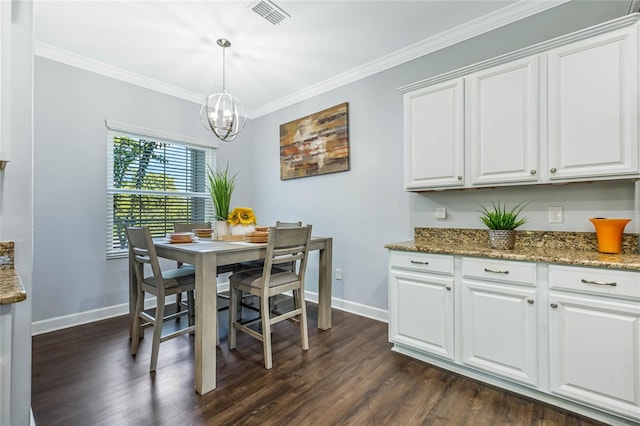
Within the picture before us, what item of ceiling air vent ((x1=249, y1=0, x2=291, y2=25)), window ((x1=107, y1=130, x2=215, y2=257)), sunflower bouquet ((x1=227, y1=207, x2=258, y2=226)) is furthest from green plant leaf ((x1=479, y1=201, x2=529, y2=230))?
window ((x1=107, y1=130, x2=215, y2=257))

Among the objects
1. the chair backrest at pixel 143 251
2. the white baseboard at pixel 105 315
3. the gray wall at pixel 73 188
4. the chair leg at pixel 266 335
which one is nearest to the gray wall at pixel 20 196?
the chair backrest at pixel 143 251

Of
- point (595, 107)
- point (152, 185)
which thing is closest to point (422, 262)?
point (595, 107)

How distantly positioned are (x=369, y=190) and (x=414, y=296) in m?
1.31

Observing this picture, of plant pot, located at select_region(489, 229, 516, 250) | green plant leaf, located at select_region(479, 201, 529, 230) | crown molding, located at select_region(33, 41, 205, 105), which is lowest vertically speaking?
plant pot, located at select_region(489, 229, 516, 250)

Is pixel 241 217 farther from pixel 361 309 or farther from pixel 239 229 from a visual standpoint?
pixel 361 309

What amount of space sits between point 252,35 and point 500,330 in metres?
2.95

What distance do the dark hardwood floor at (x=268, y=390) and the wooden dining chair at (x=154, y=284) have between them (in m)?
0.22

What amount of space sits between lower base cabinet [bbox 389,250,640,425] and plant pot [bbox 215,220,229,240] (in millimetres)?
1449

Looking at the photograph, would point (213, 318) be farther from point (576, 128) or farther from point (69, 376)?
point (576, 128)

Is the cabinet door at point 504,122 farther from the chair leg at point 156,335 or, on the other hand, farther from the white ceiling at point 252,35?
the chair leg at point 156,335

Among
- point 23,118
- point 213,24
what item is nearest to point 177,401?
point 23,118

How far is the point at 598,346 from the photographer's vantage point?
157cm

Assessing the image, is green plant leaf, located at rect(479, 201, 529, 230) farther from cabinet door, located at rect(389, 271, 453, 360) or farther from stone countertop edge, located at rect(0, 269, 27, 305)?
stone countertop edge, located at rect(0, 269, 27, 305)

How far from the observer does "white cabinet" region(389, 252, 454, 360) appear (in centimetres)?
210
